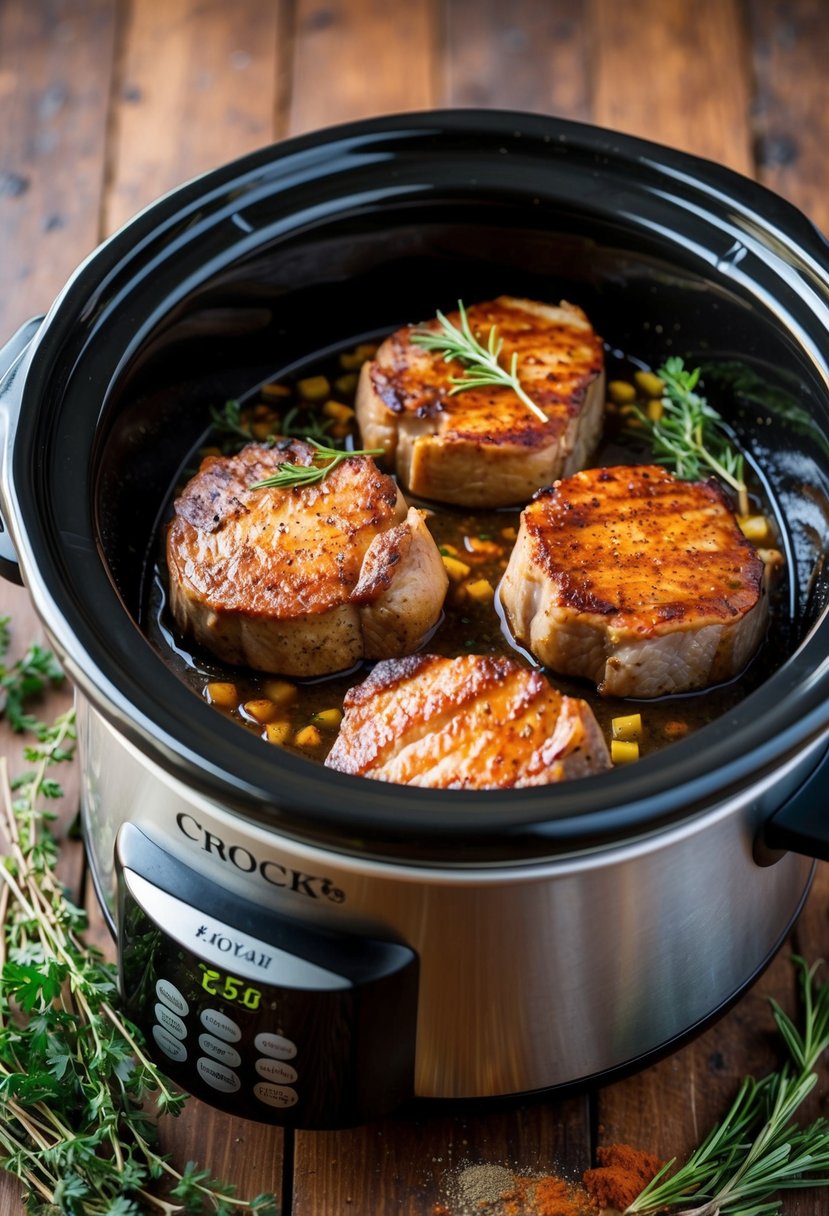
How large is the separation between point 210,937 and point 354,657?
45cm

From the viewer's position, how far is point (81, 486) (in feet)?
6.32

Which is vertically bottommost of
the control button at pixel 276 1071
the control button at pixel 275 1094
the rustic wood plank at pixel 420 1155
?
the rustic wood plank at pixel 420 1155

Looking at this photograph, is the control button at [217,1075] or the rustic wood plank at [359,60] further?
the rustic wood plank at [359,60]

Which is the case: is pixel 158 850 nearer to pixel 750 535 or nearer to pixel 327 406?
pixel 327 406

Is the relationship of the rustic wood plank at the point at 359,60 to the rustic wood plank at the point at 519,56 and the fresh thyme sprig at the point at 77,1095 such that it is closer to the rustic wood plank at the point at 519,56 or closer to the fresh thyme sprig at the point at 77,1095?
the rustic wood plank at the point at 519,56

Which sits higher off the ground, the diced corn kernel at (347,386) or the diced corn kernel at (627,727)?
the diced corn kernel at (347,386)

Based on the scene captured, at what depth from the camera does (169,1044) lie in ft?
6.63

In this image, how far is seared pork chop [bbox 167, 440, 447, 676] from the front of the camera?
201 cm

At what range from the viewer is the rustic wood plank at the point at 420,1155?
216cm

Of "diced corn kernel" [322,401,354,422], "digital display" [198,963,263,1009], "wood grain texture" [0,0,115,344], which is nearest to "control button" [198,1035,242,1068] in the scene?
"digital display" [198,963,263,1009]

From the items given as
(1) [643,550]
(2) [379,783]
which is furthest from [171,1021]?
(1) [643,550]

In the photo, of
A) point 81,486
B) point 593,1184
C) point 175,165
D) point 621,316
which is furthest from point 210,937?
point 175,165

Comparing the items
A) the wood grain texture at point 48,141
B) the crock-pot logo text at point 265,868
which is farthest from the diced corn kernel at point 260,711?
the wood grain texture at point 48,141

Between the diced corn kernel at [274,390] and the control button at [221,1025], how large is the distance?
1040 mm
